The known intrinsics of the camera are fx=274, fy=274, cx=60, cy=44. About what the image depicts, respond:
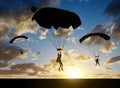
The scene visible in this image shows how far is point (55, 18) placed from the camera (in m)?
22.7

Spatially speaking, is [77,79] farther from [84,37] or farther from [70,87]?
[84,37]

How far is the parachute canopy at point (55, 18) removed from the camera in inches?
877

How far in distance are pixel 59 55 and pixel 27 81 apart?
4217 millimetres

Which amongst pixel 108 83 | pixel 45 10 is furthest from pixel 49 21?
pixel 108 83

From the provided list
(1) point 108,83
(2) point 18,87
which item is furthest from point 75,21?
(2) point 18,87

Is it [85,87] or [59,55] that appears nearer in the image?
[85,87]

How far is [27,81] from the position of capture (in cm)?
2120

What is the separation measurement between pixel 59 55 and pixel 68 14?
3.81 meters

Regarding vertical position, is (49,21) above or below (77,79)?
above

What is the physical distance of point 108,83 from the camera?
22.5 metres

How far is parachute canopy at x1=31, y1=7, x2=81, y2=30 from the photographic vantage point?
22281 millimetres

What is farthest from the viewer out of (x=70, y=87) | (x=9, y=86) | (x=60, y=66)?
(x=60, y=66)

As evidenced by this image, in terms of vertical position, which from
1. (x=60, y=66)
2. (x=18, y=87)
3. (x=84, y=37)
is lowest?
(x=18, y=87)

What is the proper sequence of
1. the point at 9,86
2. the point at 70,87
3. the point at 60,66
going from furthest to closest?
the point at 60,66
the point at 70,87
the point at 9,86
